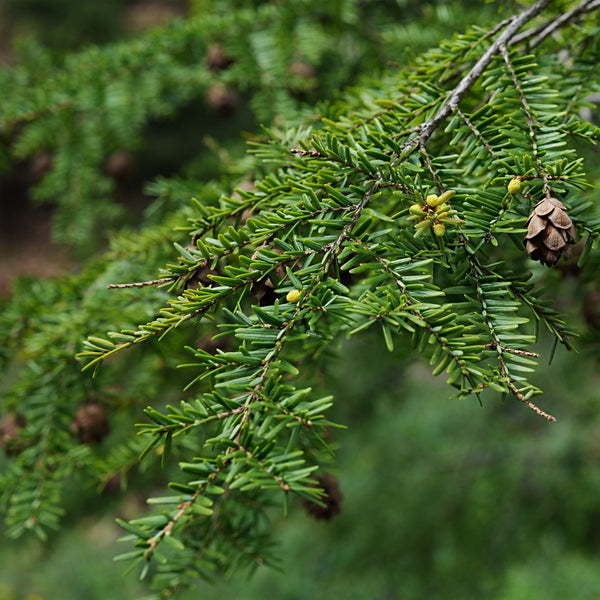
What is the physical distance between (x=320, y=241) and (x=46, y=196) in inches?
49.6

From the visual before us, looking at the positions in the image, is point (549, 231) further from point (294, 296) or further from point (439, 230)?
point (294, 296)

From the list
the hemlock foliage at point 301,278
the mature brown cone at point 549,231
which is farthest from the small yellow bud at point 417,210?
the mature brown cone at point 549,231

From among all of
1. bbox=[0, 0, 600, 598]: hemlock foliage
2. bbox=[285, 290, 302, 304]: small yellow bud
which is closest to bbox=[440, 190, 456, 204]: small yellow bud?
bbox=[0, 0, 600, 598]: hemlock foliage

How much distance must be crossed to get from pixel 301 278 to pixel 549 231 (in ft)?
0.80

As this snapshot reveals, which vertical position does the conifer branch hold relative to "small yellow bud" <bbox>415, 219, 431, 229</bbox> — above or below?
above

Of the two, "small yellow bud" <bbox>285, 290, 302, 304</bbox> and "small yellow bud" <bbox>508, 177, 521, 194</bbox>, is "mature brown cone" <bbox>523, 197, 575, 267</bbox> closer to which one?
"small yellow bud" <bbox>508, 177, 521, 194</bbox>

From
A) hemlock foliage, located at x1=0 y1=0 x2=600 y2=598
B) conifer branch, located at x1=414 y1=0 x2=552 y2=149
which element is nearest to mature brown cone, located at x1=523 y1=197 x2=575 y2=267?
hemlock foliage, located at x1=0 y1=0 x2=600 y2=598

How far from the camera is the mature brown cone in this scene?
19.4 inches

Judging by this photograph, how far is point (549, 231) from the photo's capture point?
0.50m

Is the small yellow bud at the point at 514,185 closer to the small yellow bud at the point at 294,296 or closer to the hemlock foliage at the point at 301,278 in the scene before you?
the hemlock foliage at the point at 301,278

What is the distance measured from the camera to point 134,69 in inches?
55.6

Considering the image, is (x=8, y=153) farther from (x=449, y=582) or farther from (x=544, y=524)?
(x=544, y=524)

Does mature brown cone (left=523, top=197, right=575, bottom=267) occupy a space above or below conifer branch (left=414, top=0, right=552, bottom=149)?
below

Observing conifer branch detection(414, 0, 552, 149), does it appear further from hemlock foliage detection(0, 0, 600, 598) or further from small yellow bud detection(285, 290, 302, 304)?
small yellow bud detection(285, 290, 302, 304)
